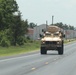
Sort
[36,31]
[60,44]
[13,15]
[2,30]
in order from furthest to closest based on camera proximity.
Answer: [36,31] → [13,15] → [2,30] → [60,44]

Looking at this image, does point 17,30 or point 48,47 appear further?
point 17,30

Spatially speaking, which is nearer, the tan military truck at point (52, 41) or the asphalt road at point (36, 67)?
the asphalt road at point (36, 67)

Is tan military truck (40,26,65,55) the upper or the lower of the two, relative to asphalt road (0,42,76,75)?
upper

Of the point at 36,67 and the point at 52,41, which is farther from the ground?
the point at 52,41

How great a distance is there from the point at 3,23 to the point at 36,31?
79.4 meters

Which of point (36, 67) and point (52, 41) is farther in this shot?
point (52, 41)

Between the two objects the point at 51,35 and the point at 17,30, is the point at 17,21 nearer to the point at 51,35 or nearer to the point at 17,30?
the point at 17,30

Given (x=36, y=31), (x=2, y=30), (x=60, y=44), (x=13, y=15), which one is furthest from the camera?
(x=36, y=31)

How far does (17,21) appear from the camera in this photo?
278ft

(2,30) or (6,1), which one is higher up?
(6,1)

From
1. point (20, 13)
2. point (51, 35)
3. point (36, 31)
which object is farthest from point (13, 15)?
point (36, 31)

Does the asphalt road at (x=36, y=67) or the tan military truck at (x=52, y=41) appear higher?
the tan military truck at (x=52, y=41)

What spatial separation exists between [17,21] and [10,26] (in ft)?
7.90

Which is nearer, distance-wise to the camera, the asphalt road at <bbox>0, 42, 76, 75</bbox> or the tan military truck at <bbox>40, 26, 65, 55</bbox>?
the asphalt road at <bbox>0, 42, 76, 75</bbox>
